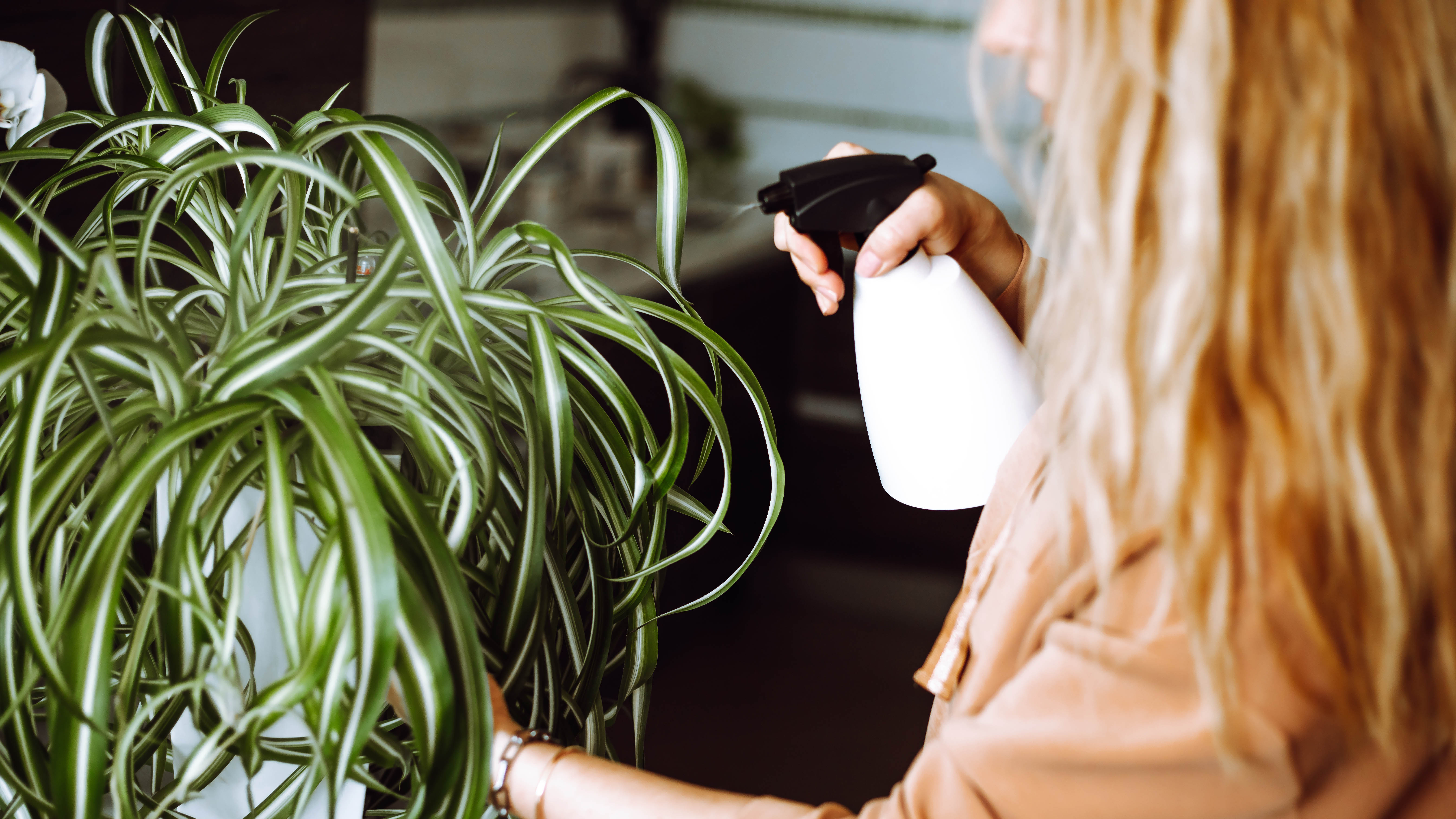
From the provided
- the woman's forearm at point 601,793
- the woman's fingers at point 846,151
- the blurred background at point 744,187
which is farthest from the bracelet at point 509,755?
the blurred background at point 744,187

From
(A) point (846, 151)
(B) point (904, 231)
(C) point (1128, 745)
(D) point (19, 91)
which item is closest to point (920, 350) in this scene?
(B) point (904, 231)

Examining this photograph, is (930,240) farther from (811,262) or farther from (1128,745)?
(1128,745)

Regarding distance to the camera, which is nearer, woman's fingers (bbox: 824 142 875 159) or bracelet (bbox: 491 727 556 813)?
bracelet (bbox: 491 727 556 813)

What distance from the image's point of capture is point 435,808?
582 mm

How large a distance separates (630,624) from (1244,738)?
45cm

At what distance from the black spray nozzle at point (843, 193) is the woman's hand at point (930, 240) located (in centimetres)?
1

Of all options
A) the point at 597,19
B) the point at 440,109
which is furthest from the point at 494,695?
the point at 597,19

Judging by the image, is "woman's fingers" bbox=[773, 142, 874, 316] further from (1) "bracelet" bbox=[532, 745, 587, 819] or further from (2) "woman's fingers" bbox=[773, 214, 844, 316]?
(1) "bracelet" bbox=[532, 745, 587, 819]

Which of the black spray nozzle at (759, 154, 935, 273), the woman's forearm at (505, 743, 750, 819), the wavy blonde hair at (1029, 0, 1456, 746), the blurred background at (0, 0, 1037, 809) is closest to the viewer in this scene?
the wavy blonde hair at (1029, 0, 1456, 746)

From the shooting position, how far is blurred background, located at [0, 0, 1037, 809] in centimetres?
211

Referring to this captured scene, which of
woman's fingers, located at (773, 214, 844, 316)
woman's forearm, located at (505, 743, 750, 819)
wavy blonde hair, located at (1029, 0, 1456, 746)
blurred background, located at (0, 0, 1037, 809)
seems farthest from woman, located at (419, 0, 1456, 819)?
blurred background, located at (0, 0, 1037, 809)

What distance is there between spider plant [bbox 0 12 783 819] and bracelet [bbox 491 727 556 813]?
0.05 m

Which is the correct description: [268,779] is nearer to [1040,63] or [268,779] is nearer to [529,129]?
[1040,63]

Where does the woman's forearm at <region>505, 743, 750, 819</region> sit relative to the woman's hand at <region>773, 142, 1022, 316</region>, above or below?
below
